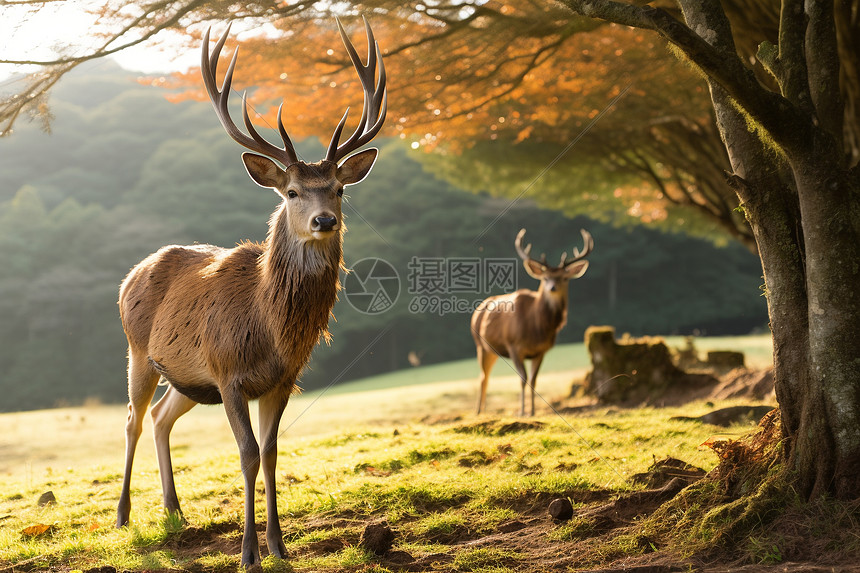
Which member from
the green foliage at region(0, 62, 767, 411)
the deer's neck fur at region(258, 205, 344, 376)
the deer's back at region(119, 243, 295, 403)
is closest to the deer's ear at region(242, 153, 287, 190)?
the deer's neck fur at region(258, 205, 344, 376)

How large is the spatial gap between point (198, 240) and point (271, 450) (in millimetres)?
19350

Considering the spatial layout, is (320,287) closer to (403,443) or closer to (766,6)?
(403,443)

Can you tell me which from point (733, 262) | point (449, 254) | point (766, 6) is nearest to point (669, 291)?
point (733, 262)

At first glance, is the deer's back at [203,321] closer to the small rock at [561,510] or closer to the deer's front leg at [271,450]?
the deer's front leg at [271,450]

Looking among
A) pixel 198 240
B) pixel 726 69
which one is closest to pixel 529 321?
pixel 726 69

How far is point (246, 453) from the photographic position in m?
4.32

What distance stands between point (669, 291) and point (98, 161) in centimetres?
2272

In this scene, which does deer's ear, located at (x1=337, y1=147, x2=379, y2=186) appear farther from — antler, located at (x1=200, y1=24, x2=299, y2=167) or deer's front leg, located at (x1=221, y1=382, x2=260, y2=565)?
deer's front leg, located at (x1=221, y1=382, x2=260, y2=565)

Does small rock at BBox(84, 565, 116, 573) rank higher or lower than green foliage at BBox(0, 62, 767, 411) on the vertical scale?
lower

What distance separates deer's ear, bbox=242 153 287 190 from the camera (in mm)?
4391

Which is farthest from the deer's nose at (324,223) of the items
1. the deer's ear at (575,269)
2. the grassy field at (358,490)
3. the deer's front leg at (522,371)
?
the deer's ear at (575,269)

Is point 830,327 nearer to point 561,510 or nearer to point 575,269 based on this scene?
point 561,510

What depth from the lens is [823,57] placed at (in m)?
4.33

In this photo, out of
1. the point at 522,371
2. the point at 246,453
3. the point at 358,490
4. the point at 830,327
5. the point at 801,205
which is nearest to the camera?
the point at 830,327
